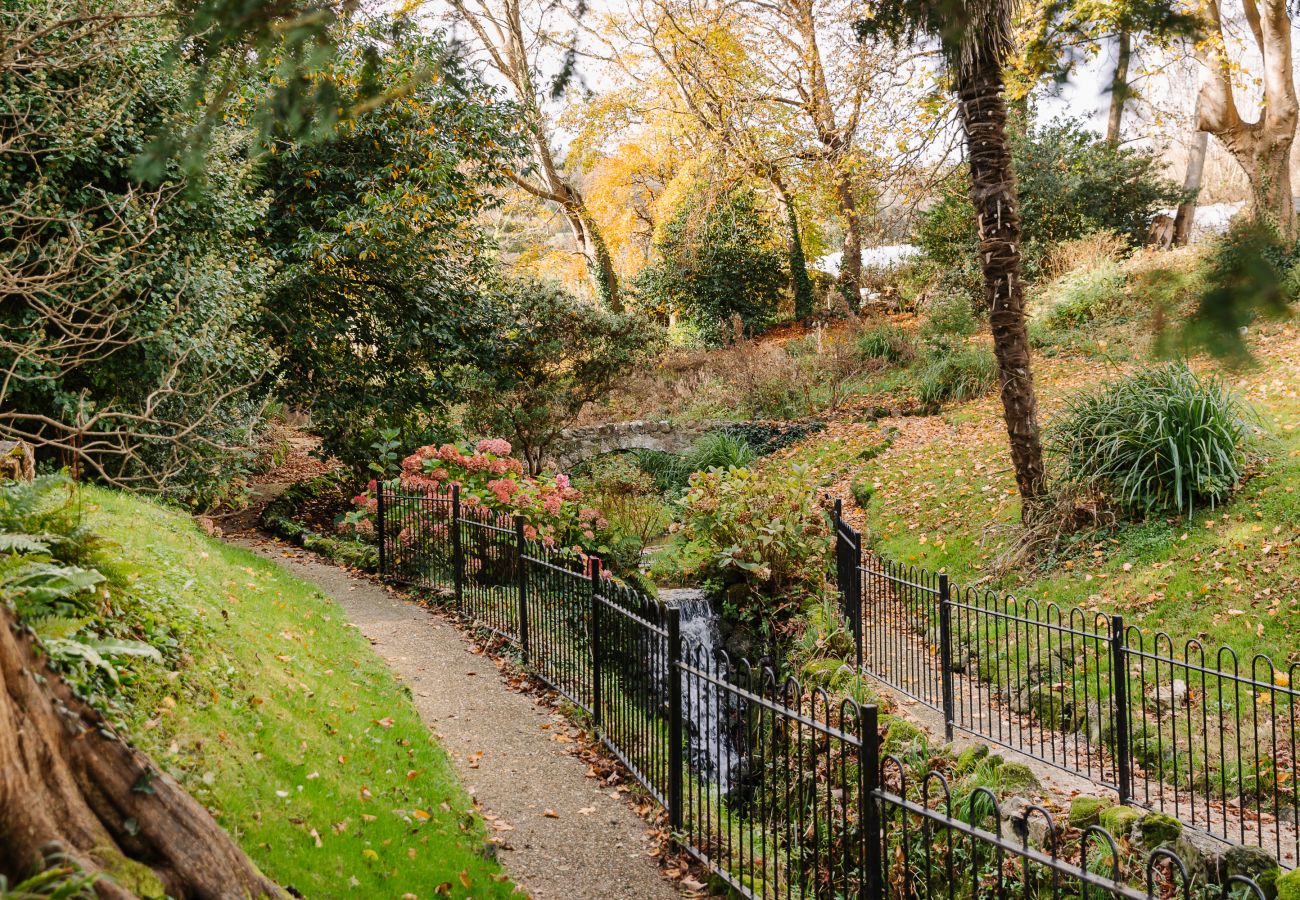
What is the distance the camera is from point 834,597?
1048 cm

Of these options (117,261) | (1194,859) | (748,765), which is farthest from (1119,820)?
(117,261)

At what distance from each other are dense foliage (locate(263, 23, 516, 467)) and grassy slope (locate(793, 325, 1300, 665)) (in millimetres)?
7793

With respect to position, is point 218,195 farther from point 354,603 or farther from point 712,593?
point 712,593

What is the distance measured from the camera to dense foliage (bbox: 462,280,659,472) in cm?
1727

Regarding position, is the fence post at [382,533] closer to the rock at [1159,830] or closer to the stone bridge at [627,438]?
the stone bridge at [627,438]

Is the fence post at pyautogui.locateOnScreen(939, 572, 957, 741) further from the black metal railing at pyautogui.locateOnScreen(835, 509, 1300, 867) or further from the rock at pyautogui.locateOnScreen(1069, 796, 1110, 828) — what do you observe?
the rock at pyautogui.locateOnScreen(1069, 796, 1110, 828)

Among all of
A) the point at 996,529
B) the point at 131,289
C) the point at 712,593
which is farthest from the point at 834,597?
the point at 131,289

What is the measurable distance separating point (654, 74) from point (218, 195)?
1494 cm

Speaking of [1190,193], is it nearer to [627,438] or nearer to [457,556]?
[627,438]

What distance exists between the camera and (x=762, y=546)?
35.1 feet

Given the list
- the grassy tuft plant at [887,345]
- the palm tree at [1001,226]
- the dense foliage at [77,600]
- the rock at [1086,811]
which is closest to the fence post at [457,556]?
the dense foliage at [77,600]

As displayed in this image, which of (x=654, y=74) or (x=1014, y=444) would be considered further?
(x=654, y=74)

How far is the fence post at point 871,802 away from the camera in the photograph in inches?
152

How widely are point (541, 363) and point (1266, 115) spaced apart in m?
15.2
